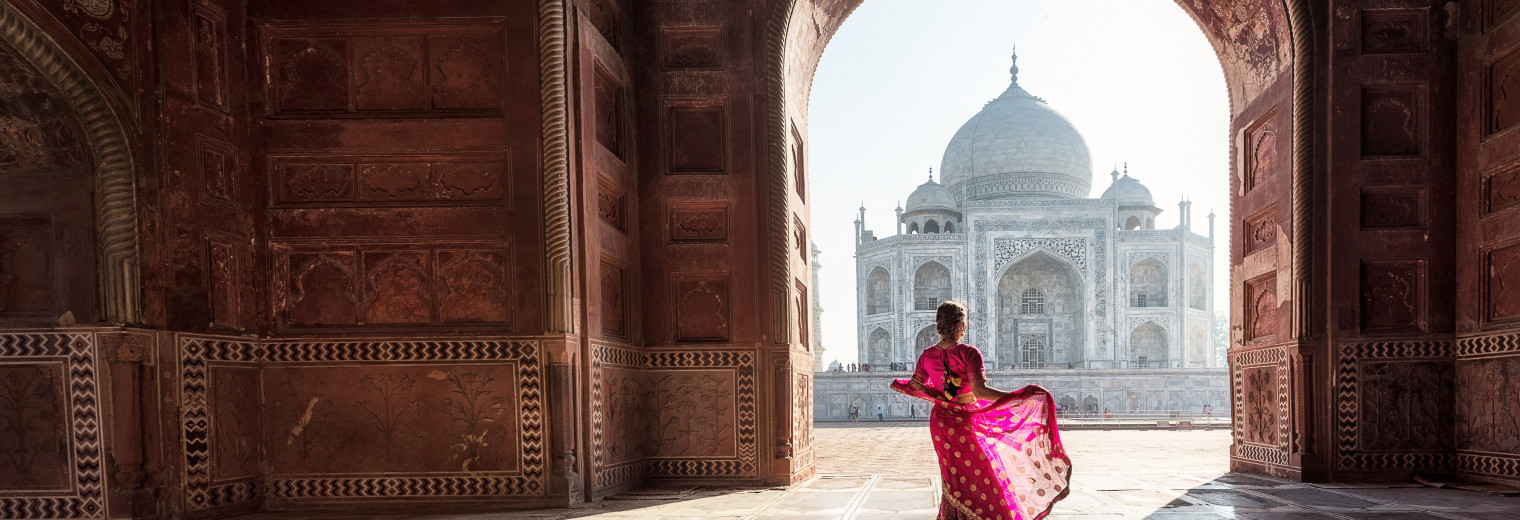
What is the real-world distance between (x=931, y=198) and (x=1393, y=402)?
114 feet

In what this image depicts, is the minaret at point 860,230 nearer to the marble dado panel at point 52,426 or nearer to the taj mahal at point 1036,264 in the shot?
the taj mahal at point 1036,264

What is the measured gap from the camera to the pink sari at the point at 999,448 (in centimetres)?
439

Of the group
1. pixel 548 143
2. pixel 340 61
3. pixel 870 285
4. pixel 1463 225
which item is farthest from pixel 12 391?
pixel 870 285

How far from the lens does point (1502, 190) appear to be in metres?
6.84

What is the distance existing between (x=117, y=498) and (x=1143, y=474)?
7.81m

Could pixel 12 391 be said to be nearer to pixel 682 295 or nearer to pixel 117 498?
pixel 117 498

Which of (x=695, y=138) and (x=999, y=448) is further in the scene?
(x=695, y=138)

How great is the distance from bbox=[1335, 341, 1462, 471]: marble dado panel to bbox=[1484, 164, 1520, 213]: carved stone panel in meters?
1.16

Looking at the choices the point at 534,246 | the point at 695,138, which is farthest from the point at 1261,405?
the point at 534,246

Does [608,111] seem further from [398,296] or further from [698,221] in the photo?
[398,296]

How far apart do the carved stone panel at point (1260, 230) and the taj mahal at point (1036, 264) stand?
92.9ft

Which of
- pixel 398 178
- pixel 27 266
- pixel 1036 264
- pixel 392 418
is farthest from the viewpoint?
pixel 1036 264

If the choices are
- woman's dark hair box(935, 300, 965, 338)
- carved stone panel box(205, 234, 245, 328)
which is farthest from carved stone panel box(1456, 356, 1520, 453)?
carved stone panel box(205, 234, 245, 328)

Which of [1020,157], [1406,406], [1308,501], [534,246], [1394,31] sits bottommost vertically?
[1308,501]
